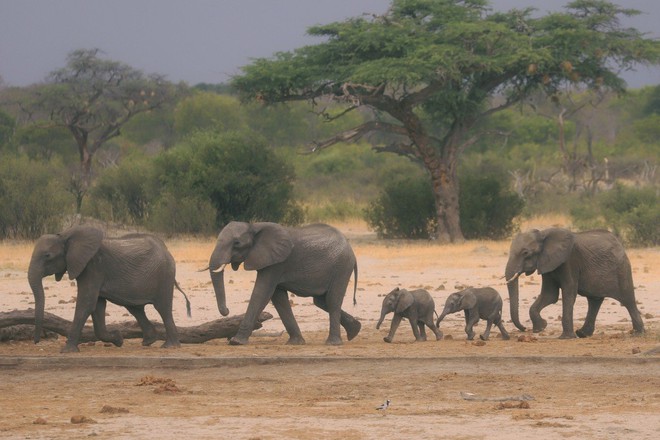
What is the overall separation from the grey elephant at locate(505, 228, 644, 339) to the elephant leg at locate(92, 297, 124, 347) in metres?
4.12

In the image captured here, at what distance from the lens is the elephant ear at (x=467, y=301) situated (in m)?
14.6

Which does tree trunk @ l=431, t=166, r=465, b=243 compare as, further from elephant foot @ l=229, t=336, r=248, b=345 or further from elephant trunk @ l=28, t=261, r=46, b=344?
elephant trunk @ l=28, t=261, r=46, b=344

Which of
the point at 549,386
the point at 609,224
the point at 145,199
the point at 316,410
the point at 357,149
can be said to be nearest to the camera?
the point at 316,410

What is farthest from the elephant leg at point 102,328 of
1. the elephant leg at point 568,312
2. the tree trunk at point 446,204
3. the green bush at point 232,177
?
the green bush at point 232,177

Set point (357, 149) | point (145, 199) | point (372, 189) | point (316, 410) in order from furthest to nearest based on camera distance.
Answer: point (357, 149) < point (372, 189) < point (145, 199) < point (316, 410)

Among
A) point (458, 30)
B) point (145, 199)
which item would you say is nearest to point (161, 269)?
point (458, 30)

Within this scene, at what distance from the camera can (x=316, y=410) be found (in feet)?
32.9

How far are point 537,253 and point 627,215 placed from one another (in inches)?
672

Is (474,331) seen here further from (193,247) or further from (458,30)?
(458,30)

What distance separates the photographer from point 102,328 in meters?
13.7

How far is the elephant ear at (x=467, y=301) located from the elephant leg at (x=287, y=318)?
5.67 feet

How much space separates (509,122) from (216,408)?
63.2m

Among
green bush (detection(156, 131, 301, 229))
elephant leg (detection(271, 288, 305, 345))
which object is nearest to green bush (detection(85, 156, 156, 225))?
green bush (detection(156, 131, 301, 229))

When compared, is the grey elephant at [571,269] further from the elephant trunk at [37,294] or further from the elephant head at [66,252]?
the elephant trunk at [37,294]
